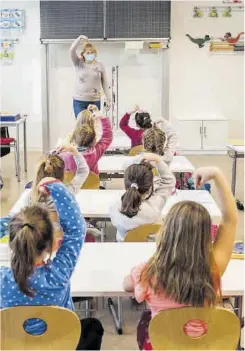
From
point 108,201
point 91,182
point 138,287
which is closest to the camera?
point 138,287

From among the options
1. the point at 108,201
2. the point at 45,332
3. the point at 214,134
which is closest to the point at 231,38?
the point at 214,134

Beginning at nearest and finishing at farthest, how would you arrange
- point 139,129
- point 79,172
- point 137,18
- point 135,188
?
point 135,188 < point 79,172 < point 139,129 < point 137,18

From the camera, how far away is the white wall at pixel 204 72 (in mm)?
8227

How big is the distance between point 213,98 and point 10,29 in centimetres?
326

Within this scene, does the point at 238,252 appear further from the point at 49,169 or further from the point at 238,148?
the point at 238,148

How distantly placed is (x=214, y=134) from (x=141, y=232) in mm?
5660

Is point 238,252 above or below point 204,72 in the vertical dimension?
below

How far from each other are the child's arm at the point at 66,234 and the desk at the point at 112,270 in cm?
23

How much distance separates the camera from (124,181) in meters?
3.16

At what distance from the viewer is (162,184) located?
3.26 meters

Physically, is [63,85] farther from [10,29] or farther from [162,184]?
[162,184]

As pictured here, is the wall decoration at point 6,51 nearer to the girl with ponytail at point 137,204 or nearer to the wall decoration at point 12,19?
the wall decoration at point 12,19

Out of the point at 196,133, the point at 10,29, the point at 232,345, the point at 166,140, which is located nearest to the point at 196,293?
the point at 232,345

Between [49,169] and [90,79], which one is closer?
[49,169]
